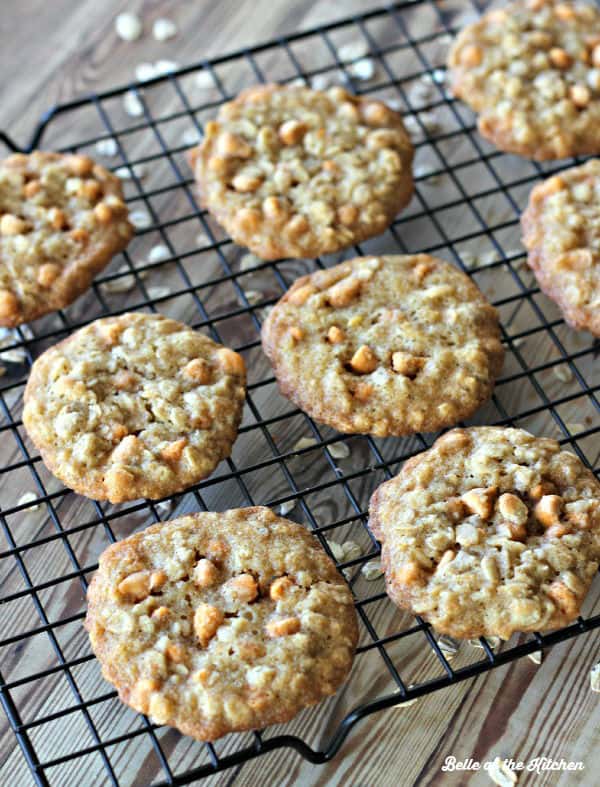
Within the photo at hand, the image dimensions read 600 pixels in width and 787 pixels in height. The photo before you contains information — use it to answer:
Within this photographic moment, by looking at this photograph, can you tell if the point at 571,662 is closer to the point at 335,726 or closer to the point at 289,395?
the point at 335,726

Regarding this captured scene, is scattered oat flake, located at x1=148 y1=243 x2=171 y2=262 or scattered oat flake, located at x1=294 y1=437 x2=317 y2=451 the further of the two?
scattered oat flake, located at x1=148 y1=243 x2=171 y2=262

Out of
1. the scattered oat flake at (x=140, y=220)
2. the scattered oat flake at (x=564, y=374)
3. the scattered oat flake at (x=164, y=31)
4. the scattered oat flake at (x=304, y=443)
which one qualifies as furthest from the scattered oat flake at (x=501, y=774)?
the scattered oat flake at (x=164, y=31)

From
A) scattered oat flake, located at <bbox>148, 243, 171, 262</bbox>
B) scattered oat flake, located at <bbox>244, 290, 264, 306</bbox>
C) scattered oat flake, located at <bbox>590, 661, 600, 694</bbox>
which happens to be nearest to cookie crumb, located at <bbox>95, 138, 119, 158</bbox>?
scattered oat flake, located at <bbox>148, 243, 171, 262</bbox>

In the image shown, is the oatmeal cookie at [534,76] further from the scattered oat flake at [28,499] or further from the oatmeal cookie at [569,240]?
the scattered oat flake at [28,499]

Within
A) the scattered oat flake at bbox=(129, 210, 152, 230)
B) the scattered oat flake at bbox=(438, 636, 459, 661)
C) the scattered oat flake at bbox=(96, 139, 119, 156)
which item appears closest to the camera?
the scattered oat flake at bbox=(438, 636, 459, 661)

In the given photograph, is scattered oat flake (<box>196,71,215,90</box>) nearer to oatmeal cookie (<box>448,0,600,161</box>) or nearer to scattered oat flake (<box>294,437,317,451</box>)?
oatmeal cookie (<box>448,0,600,161</box>)

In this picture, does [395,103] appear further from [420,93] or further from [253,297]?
[253,297]

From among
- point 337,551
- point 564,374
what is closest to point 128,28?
point 564,374
